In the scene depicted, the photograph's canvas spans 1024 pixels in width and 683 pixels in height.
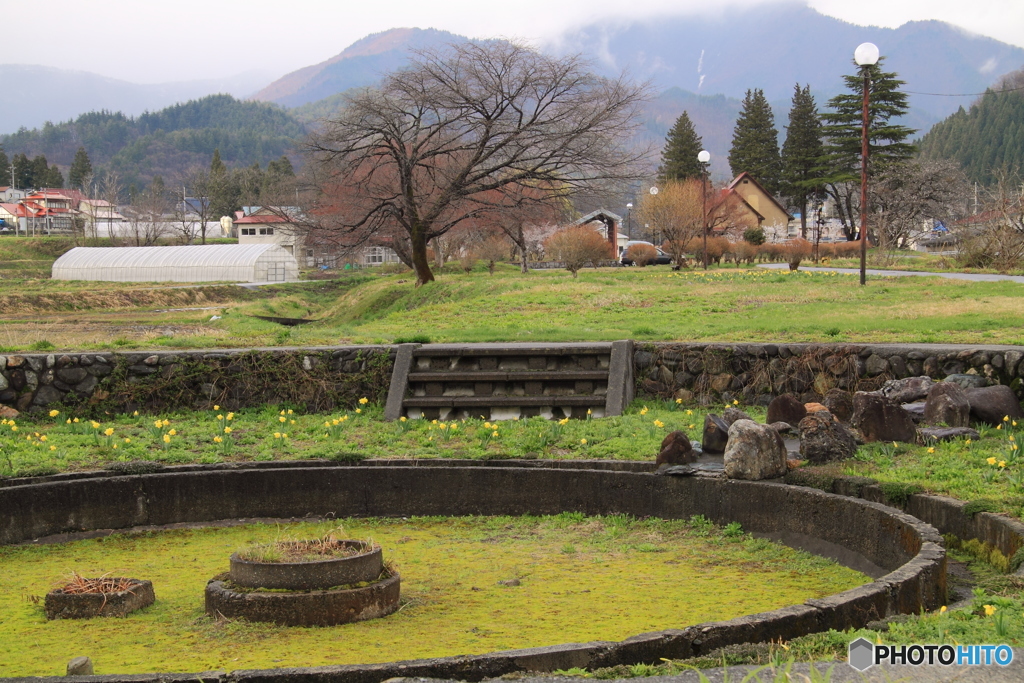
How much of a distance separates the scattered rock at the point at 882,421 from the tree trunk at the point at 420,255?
25.9 metres

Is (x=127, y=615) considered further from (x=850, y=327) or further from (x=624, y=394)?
(x=850, y=327)

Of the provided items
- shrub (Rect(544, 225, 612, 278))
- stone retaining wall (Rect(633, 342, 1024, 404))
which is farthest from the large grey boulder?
shrub (Rect(544, 225, 612, 278))

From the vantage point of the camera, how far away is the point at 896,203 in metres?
57.1

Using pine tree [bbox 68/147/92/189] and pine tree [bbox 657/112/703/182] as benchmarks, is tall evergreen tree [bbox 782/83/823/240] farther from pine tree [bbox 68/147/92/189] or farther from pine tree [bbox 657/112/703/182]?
pine tree [bbox 68/147/92/189]

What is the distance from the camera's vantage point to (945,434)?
8.42 metres

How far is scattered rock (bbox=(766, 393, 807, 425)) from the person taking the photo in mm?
9734

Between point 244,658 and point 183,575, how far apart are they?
2.33 metres

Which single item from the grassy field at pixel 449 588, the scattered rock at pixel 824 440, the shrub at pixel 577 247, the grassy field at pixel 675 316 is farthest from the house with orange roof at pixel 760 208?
the grassy field at pixel 449 588

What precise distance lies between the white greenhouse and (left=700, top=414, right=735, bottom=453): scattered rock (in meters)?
56.7

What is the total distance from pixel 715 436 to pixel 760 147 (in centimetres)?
7894

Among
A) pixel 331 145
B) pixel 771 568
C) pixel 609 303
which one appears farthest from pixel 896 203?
pixel 771 568

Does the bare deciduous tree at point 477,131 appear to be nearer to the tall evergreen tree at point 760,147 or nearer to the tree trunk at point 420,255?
the tree trunk at point 420,255

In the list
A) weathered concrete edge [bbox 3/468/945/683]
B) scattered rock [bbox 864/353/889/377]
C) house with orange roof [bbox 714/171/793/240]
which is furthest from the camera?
house with orange roof [bbox 714/171/793/240]

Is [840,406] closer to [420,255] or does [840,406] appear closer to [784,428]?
[784,428]
